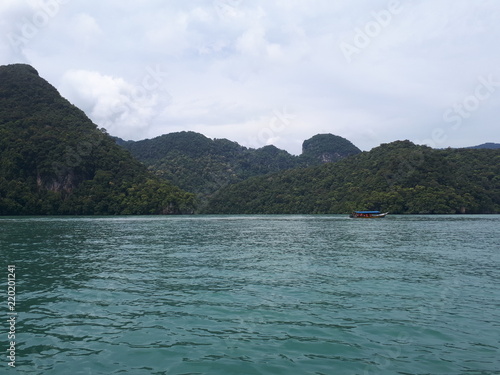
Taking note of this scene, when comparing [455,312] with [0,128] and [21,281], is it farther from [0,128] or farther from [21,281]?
[0,128]

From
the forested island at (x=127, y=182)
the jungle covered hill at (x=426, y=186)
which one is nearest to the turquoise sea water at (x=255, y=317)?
the jungle covered hill at (x=426, y=186)

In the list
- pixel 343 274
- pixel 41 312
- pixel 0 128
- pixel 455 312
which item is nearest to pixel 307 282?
pixel 343 274

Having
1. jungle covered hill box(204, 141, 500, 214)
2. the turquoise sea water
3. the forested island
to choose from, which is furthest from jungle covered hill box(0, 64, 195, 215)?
the turquoise sea water

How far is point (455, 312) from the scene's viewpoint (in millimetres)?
16547

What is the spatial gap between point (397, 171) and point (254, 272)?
537 ft

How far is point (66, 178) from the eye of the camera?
169m

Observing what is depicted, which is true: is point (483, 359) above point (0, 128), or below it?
below

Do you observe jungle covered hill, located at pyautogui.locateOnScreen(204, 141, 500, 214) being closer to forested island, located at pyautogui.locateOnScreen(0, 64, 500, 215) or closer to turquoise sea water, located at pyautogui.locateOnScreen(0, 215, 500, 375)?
forested island, located at pyautogui.locateOnScreen(0, 64, 500, 215)

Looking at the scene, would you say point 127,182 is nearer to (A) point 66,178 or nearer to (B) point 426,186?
(A) point 66,178

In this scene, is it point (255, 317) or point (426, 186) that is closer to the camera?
point (255, 317)

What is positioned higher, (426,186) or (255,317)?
(426,186)

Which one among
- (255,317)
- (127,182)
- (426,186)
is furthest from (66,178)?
(255,317)

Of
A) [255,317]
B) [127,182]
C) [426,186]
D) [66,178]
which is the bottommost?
[255,317]

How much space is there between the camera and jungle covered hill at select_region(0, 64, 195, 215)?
497 ft
